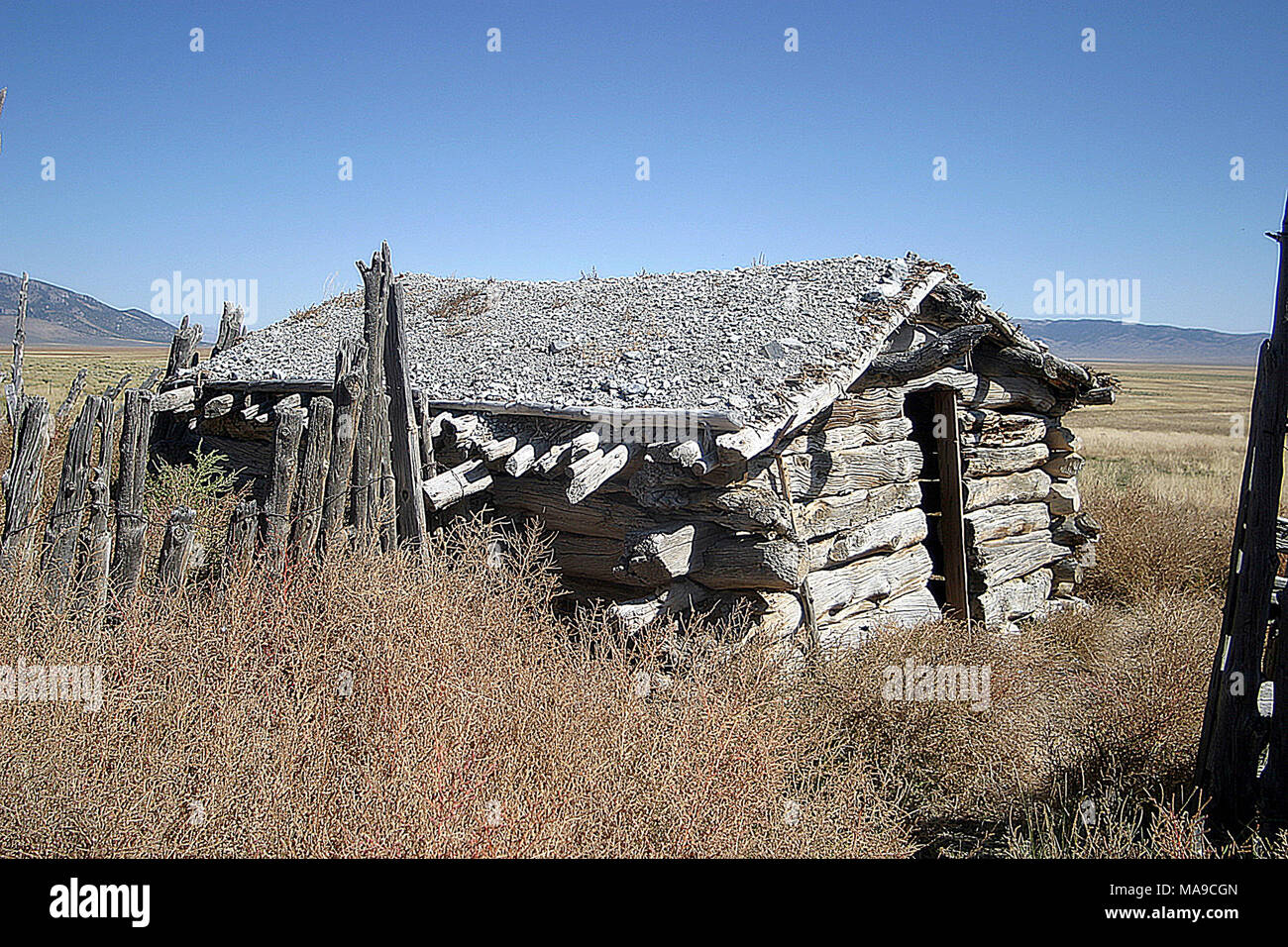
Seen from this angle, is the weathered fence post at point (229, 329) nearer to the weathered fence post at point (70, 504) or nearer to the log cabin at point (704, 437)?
the log cabin at point (704, 437)

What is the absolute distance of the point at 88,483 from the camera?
14.2ft

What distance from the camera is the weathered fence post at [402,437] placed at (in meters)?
5.36

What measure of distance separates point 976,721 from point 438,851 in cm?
318

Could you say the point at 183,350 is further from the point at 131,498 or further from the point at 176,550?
the point at 176,550

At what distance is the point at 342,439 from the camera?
4883 mm

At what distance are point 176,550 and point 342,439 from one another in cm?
99

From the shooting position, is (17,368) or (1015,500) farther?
(1015,500)

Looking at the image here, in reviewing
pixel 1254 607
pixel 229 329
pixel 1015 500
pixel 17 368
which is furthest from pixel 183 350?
pixel 1254 607

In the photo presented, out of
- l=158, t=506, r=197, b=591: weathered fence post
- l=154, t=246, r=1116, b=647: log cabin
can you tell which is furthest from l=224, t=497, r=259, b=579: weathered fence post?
l=158, t=506, r=197, b=591: weathered fence post

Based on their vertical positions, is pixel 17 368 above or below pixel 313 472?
above

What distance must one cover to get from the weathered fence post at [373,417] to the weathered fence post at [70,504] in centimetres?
127

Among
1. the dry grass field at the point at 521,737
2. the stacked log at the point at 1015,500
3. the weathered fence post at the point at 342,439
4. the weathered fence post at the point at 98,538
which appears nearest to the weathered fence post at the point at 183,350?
the dry grass field at the point at 521,737

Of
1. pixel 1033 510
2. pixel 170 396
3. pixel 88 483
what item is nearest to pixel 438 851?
pixel 88 483

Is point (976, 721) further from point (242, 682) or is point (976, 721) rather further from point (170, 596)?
point (170, 596)
